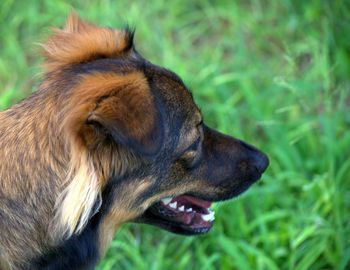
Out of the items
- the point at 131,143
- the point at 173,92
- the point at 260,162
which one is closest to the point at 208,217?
the point at 260,162

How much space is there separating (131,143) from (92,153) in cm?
23

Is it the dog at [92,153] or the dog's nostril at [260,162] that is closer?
the dog at [92,153]

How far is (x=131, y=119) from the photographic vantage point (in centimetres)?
246

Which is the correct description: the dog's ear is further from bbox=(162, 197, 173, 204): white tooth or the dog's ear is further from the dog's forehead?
bbox=(162, 197, 173, 204): white tooth

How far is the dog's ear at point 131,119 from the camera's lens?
7.99ft

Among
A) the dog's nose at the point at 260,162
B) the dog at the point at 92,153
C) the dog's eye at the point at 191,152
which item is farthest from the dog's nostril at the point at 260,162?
the dog's eye at the point at 191,152

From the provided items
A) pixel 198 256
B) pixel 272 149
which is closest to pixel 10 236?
pixel 198 256

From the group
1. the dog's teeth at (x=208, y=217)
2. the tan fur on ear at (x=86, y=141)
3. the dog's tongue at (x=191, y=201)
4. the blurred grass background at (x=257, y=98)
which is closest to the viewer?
the tan fur on ear at (x=86, y=141)

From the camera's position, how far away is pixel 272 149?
14.2ft

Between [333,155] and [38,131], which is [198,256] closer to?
[333,155]

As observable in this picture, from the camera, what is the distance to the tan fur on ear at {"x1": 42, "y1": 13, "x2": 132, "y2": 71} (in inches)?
116

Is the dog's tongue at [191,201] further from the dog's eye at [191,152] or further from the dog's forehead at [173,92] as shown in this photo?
the dog's forehead at [173,92]

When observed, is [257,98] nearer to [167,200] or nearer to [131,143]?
[167,200]

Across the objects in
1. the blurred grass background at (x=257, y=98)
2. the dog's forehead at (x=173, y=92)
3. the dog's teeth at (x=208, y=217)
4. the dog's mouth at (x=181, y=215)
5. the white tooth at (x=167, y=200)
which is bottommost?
the blurred grass background at (x=257, y=98)
